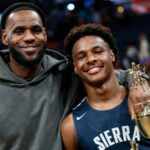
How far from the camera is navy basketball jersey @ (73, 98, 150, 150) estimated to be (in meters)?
1.88

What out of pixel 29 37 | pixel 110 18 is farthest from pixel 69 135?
pixel 110 18

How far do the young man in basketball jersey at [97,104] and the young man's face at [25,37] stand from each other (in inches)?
6.5

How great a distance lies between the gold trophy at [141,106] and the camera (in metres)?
1.74

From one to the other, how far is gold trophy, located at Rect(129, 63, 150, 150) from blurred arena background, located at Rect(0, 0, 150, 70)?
5169 millimetres

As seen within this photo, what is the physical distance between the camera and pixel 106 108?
2010 millimetres

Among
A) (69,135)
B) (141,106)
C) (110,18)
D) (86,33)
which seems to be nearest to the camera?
(141,106)

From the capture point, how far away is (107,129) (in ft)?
6.32

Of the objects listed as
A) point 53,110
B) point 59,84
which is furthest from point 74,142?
point 59,84

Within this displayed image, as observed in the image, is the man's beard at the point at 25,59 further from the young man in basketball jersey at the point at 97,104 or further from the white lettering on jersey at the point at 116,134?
the white lettering on jersey at the point at 116,134

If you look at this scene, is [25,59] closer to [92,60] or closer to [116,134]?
[92,60]

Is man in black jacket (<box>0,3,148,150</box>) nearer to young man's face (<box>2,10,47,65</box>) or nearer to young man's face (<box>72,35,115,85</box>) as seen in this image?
young man's face (<box>2,10,47,65</box>)

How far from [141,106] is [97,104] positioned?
1.13 ft

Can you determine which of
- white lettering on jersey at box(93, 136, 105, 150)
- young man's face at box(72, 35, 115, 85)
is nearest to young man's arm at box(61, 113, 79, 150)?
white lettering on jersey at box(93, 136, 105, 150)

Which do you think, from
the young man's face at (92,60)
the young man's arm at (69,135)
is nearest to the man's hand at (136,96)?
the young man's face at (92,60)
